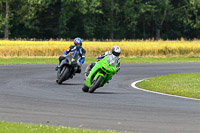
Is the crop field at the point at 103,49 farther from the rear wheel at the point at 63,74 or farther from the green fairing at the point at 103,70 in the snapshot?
the green fairing at the point at 103,70

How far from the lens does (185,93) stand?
17.1 meters

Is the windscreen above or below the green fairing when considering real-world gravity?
above

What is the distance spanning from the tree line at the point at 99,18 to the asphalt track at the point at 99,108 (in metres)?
47.9

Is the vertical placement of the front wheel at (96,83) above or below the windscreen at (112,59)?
below

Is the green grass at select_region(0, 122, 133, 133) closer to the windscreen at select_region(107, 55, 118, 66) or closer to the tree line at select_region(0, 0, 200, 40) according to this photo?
the windscreen at select_region(107, 55, 118, 66)

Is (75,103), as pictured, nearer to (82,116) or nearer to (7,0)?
(82,116)

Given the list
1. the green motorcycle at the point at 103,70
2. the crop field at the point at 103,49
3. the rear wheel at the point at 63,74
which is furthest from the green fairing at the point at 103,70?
the crop field at the point at 103,49

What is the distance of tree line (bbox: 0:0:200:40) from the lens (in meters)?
69.2

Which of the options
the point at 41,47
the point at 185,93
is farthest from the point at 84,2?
the point at 185,93

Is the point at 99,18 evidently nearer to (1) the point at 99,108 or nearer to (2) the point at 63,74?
(2) the point at 63,74

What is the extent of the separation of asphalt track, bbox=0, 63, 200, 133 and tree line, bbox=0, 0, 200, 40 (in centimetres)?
4793

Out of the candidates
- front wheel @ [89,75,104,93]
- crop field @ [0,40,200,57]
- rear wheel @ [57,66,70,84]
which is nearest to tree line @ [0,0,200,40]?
crop field @ [0,40,200,57]

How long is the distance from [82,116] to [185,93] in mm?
6574

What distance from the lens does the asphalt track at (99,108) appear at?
406 inches
